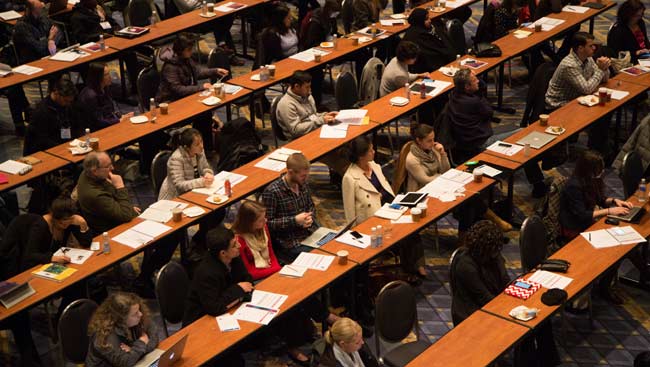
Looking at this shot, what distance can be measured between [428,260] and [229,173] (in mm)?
2065

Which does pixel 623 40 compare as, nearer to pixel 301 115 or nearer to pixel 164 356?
pixel 301 115

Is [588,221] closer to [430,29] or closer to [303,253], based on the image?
[303,253]

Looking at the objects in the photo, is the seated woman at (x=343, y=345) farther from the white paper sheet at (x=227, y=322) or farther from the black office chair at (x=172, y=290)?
the black office chair at (x=172, y=290)

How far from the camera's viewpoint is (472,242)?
25.3 ft

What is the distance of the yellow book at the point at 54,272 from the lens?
7.89 metres

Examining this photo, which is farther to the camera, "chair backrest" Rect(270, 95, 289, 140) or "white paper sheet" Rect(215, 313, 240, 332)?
"chair backrest" Rect(270, 95, 289, 140)

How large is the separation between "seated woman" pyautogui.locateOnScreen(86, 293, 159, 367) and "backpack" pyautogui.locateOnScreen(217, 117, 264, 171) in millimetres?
3329

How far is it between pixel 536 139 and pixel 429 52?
100 inches

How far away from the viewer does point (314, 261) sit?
8.21 meters

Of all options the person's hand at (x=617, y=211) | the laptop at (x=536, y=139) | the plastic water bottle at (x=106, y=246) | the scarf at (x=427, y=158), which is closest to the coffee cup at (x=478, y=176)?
the scarf at (x=427, y=158)

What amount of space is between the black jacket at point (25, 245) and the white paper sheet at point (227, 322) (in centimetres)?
163

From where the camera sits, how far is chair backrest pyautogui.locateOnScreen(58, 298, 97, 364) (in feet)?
23.6

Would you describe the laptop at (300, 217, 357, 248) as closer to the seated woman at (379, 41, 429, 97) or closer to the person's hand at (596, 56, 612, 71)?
the seated woman at (379, 41, 429, 97)

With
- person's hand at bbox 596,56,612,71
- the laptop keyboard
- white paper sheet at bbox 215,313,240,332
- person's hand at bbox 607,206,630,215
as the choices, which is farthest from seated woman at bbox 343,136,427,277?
person's hand at bbox 596,56,612,71
